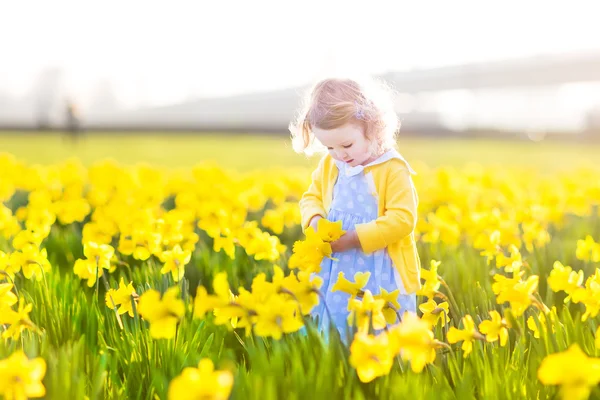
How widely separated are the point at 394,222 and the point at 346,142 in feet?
1.21

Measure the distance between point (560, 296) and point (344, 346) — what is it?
167cm

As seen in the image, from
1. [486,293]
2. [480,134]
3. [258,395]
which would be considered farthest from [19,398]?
[480,134]

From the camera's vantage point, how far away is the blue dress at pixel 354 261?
2.54m

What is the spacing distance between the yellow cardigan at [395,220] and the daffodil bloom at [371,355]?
0.97 metres

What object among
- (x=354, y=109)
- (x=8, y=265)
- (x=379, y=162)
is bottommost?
(x=8, y=265)

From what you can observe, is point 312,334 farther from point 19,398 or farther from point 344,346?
point 19,398

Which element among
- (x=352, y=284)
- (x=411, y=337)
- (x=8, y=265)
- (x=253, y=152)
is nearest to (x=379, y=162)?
(x=352, y=284)

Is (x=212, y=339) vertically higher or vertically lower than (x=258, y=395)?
lower

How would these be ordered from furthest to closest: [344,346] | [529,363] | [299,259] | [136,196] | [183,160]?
[183,160] < [136,196] < [299,259] < [529,363] < [344,346]

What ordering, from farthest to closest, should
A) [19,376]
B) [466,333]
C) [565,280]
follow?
1. [565,280]
2. [466,333]
3. [19,376]

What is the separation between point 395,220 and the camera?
2.44 meters

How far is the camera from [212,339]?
2260mm

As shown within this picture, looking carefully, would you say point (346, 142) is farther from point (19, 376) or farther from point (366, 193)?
point (19, 376)

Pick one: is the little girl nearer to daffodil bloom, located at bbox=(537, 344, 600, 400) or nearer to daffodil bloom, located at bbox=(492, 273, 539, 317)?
daffodil bloom, located at bbox=(492, 273, 539, 317)
